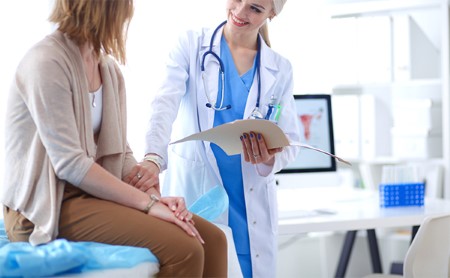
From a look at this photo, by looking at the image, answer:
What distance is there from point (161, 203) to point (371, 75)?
226 cm

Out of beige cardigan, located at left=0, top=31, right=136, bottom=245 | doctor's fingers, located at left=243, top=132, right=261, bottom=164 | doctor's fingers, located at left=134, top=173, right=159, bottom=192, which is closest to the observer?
beige cardigan, located at left=0, top=31, right=136, bottom=245

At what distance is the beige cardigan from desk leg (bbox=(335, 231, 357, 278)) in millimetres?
1986

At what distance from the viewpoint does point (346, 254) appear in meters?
3.28

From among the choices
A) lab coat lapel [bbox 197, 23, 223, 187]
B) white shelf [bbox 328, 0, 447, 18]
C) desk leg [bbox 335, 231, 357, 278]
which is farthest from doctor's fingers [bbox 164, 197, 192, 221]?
white shelf [bbox 328, 0, 447, 18]

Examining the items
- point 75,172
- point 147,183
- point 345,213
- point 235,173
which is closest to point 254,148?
point 235,173

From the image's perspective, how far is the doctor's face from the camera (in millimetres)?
2043

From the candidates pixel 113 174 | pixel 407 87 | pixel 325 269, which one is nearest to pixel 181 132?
pixel 113 174

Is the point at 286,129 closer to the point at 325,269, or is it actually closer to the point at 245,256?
the point at 245,256

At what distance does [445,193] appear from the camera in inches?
138

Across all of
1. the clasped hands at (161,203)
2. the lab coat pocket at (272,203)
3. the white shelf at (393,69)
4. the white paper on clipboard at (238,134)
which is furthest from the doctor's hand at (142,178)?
the white shelf at (393,69)

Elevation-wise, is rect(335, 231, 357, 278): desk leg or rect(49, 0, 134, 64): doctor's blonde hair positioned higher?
rect(49, 0, 134, 64): doctor's blonde hair

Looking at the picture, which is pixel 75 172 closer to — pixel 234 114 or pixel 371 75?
pixel 234 114

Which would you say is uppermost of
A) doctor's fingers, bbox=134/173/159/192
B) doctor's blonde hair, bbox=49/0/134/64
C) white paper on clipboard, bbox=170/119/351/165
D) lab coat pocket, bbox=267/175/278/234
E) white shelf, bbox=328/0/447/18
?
white shelf, bbox=328/0/447/18

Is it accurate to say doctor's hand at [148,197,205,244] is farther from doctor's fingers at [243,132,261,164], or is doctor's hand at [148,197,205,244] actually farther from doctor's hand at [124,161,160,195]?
doctor's fingers at [243,132,261,164]
